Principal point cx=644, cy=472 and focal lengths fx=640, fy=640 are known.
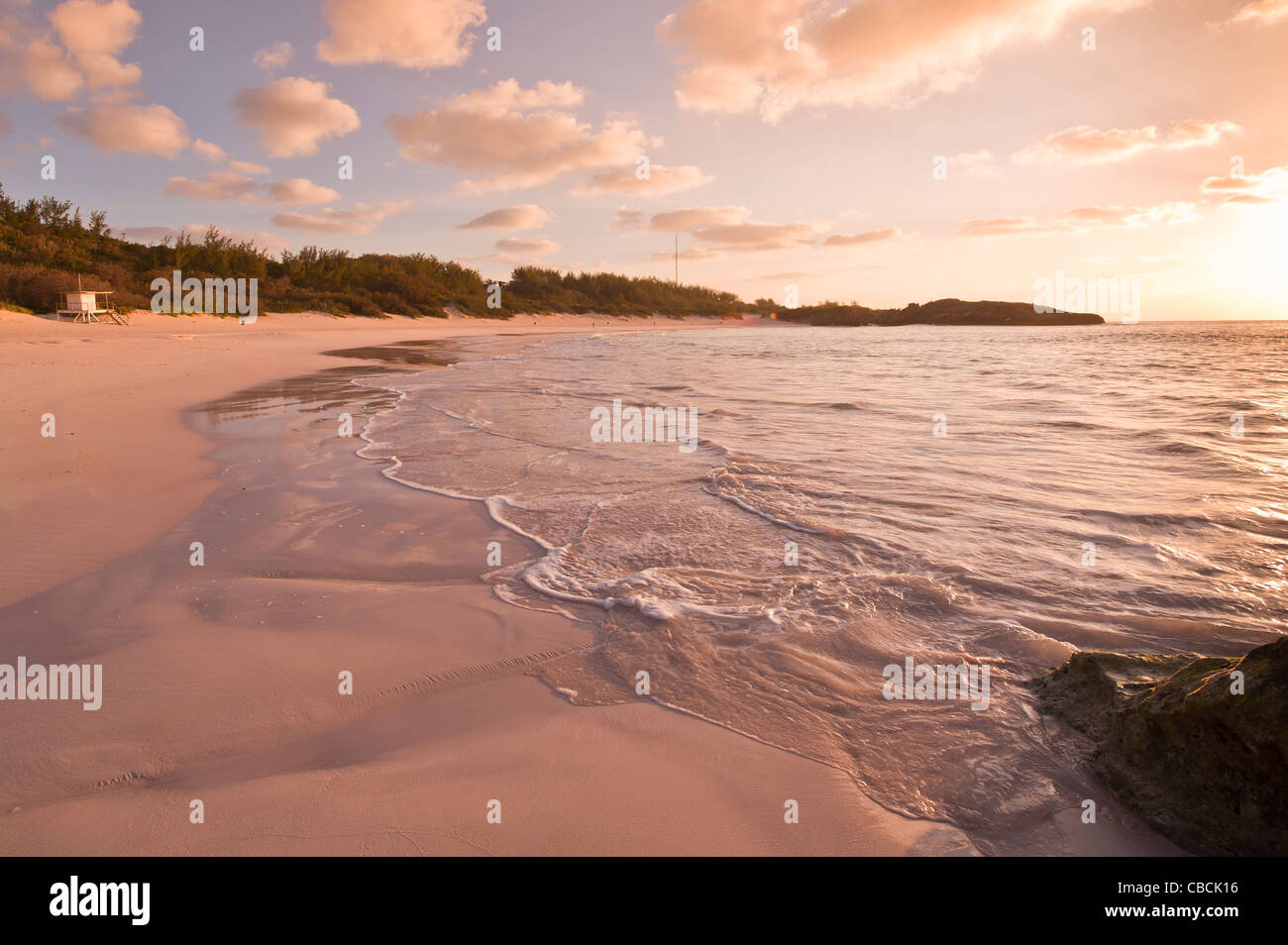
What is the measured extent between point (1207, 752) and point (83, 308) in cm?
2145

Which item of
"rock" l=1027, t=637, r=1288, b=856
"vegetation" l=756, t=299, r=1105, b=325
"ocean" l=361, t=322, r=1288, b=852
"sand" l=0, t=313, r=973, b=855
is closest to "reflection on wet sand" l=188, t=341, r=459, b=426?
"ocean" l=361, t=322, r=1288, b=852

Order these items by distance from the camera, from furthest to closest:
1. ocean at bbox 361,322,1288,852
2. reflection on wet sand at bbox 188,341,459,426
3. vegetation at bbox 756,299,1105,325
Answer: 1. vegetation at bbox 756,299,1105,325
2. reflection on wet sand at bbox 188,341,459,426
3. ocean at bbox 361,322,1288,852

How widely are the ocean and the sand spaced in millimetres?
198

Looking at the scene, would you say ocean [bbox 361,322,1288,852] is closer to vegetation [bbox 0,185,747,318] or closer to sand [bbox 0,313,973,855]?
sand [bbox 0,313,973,855]

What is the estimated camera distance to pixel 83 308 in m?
15.9

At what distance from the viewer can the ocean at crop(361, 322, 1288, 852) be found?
2104mm

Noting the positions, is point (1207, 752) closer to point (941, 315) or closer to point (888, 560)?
point (888, 560)

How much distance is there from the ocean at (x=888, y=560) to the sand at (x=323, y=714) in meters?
0.20

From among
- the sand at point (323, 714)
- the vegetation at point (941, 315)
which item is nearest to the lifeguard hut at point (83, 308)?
the sand at point (323, 714)

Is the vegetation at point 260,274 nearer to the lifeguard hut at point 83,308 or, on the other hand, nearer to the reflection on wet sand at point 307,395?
the lifeguard hut at point 83,308

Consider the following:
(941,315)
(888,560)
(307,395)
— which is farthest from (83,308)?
(941,315)

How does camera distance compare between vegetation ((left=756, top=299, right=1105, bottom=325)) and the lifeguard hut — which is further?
vegetation ((left=756, top=299, right=1105, bottom=325))
